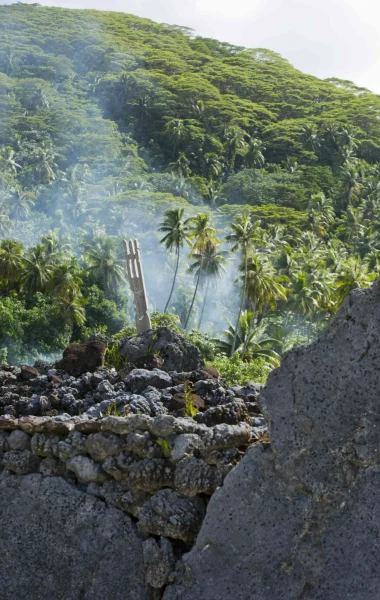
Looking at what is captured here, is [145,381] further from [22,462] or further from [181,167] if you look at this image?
[181,167]

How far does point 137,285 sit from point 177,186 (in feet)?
228

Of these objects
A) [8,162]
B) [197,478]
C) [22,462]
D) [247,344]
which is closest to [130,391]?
[22,462]

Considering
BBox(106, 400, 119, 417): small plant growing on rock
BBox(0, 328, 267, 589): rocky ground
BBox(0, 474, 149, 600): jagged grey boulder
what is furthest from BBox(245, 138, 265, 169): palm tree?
BBox(0, 474, 149, 600): jagged grey boulder

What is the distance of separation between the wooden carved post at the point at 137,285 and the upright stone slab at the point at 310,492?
1723 cm

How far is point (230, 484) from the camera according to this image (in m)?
6.54

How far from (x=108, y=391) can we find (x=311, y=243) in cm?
6350

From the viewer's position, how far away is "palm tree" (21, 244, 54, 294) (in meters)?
53.1

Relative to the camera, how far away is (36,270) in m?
53.3

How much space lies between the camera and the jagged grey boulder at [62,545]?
23.3 feet

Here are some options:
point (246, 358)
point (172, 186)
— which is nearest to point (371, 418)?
point (246, 358)

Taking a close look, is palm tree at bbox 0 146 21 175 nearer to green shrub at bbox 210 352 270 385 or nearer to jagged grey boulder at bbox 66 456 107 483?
green shrub at bbox 210 352 270 385

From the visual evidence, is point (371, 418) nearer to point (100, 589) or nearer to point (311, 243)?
point (100, 589)

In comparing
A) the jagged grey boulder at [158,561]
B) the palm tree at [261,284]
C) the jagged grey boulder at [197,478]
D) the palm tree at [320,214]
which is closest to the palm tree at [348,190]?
the palm tree at [320,214]

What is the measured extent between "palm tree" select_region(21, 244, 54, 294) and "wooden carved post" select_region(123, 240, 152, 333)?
21541 mm
